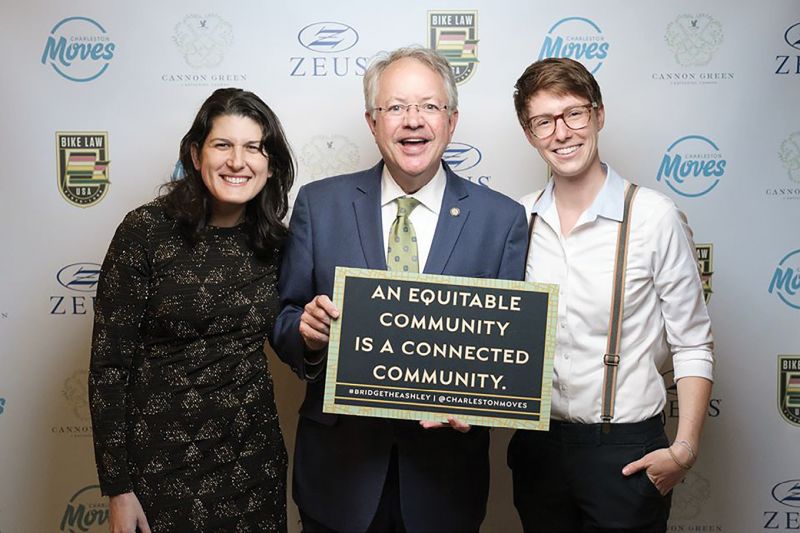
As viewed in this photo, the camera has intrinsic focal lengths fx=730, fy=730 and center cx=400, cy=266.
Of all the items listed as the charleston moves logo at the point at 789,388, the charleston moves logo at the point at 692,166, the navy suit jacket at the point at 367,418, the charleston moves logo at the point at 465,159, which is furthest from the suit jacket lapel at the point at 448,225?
the charleston moves logo at the point at 789,388

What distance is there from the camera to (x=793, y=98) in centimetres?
260

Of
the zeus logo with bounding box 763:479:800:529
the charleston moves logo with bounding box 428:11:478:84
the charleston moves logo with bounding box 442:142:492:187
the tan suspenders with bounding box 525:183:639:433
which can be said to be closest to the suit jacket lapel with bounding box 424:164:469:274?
the tan suspenders with bounding box 525:183:639:433

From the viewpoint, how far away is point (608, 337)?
1690mm

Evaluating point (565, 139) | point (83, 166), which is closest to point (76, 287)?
point (83, 166)

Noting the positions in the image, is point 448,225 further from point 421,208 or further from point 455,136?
point 455,136

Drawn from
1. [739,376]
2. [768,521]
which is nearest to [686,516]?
[768,521]

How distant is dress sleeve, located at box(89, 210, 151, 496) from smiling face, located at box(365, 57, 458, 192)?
0.62m

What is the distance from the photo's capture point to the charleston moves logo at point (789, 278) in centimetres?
265

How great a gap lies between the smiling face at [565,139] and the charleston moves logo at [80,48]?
1669 millimetres

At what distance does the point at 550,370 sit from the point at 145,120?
1.81 meters

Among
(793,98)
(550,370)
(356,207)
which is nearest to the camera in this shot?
(550,370)

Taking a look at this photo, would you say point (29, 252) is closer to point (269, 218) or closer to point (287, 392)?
point (287, 392)

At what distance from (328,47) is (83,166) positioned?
3.26ft

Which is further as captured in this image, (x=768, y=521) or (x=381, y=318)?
(x=768, y=521)
